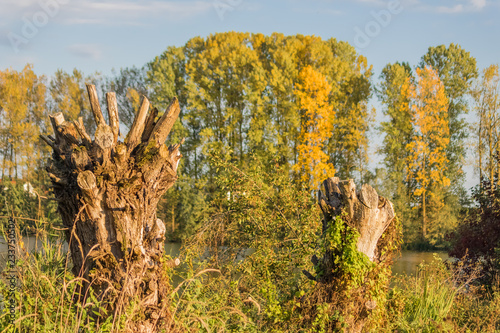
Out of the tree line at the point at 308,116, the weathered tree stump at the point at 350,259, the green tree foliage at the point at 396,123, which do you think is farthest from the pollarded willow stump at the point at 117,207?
the green tree foliage at the point at 396,123

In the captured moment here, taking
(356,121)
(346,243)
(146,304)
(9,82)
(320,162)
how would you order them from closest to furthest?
1. (146,304)
2. (346,243)
3. (320,162)
4. (356,121)
5. (9,82)

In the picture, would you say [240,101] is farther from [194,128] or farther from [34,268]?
[34,268]

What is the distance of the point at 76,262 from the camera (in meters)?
4.61

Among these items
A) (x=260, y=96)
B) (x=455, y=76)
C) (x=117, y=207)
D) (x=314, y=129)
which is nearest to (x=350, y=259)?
(x=117, y=207)

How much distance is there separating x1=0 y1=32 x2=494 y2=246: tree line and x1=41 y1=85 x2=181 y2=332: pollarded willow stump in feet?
57.4

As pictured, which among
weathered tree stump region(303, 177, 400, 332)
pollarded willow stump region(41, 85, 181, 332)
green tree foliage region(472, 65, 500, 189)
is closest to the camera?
pollarded willow stump region(41, 85, 181, 332)

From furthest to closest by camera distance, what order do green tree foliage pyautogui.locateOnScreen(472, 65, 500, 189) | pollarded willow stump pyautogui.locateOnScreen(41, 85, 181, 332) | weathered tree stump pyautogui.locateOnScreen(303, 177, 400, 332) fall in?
1. green tree foliage pyautogui.locateOnScreen(472, 65, 500, 189)
2. weathered tree stump pyautogui.locateOnScreen(303, 177, 400, 332)
3. pollarded willow stump pyautogui.locateOnScreen(41, 85, 181, 332)

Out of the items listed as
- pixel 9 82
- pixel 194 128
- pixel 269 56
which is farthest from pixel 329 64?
pixel 9 82

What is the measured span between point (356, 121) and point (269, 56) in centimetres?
623

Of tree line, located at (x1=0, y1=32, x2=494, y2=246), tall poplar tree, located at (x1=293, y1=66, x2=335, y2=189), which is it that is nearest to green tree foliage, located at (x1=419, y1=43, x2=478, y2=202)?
tree line, located at (x1=0, y1=32, x2=494, y2=246)

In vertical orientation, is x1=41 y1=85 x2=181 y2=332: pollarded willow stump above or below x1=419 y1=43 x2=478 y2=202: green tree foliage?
below

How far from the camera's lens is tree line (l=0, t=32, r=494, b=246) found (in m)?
23.7

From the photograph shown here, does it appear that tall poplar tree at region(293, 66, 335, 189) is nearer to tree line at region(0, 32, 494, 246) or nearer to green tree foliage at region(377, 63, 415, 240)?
tree line at region(0, 32, 494, 246)

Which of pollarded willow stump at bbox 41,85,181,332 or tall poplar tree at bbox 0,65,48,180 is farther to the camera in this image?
tall poplar tree at bbox 0,65,48,180
